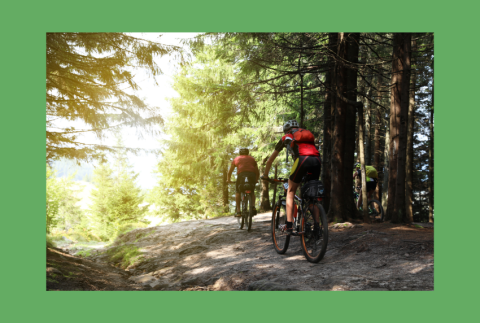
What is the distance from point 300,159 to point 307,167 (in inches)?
5.4

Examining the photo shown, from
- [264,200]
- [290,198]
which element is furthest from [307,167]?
[264,200]

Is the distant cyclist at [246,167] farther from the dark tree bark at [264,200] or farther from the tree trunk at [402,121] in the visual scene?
the tree trunk at [402,121]

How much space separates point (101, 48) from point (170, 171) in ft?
7.13

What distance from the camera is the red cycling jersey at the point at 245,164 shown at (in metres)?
5.71

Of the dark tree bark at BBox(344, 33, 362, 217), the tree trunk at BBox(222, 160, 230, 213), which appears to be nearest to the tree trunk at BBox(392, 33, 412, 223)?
the dark tree bark at BBox(344, 33, 362, 217)

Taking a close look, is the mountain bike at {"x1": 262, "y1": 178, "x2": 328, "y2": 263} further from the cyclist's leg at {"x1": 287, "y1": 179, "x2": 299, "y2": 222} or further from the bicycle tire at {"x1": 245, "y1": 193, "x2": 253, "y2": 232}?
the bicycle tire at {"x1": 245, "y1": 193, "x2": 253, "y2": 232}

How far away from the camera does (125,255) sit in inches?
193

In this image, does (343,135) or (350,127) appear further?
(350,127)

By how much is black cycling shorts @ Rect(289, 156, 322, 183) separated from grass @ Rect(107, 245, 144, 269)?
9.17 feet

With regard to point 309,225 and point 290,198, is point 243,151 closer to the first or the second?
point 290,198

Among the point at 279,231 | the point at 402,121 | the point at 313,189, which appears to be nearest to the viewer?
the point at 313,189

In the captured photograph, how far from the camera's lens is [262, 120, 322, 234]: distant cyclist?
391 cm

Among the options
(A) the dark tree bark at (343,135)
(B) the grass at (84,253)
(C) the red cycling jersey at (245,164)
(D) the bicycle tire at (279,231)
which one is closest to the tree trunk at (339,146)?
(A) the dark tree bark at (343,135)

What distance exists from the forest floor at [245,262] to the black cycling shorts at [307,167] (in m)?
1.08
